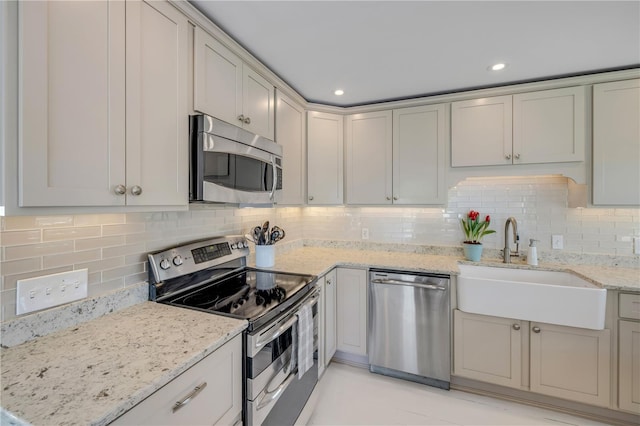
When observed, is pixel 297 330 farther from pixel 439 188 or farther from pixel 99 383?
pixel 439 188

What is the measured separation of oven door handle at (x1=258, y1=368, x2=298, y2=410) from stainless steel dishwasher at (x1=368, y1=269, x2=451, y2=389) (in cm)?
94

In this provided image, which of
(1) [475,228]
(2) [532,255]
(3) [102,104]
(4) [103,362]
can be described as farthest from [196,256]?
(2) [532,255]

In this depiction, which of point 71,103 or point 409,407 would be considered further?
point 409,407

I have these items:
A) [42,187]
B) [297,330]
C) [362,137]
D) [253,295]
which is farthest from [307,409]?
[362,137]

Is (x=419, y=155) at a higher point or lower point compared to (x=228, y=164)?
higher

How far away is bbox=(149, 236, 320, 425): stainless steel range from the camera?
123cm

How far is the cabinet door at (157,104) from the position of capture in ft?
3.52

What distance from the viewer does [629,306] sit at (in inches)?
66.9

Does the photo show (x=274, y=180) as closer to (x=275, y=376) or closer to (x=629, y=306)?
(x=275, y=376)

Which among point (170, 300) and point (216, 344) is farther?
point (170, 300)

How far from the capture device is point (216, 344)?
102 cm

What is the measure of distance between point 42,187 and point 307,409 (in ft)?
6.28

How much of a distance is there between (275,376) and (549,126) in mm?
2612

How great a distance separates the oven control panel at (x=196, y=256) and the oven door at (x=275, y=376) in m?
0.63
